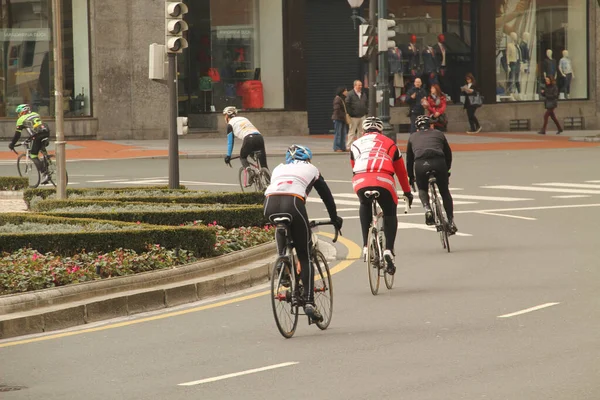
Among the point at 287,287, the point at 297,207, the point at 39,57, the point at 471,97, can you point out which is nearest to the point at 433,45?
the point at 471,97

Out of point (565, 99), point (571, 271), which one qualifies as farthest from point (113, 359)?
point (565, 99)

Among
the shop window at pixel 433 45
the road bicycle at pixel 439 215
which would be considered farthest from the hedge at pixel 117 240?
the shop window at pixel 433 45

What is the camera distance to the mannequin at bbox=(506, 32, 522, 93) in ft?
141

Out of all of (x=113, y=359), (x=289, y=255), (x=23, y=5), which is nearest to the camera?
(x=113, y=359)

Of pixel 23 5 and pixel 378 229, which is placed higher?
pixel 23 5

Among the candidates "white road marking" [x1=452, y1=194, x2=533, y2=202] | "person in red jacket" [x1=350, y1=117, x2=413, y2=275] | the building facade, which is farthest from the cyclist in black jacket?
the building facade

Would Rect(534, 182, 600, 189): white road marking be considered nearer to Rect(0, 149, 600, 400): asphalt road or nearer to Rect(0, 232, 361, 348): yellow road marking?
Rect(0, 149, 600, 400): asphalt road

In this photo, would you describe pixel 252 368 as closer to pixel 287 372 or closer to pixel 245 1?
pixel 287 372

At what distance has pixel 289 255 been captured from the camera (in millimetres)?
10148

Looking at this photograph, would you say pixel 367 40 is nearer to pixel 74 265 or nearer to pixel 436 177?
pixel 436 177

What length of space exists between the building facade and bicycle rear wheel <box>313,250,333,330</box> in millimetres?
26577

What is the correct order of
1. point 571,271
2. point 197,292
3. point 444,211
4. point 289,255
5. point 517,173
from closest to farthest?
point 289,255 → point 197,292 → point 571,271 → point 444,211 → point 517,173

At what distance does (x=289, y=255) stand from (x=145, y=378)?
2031 millimetres

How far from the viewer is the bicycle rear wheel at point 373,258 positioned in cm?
1232
